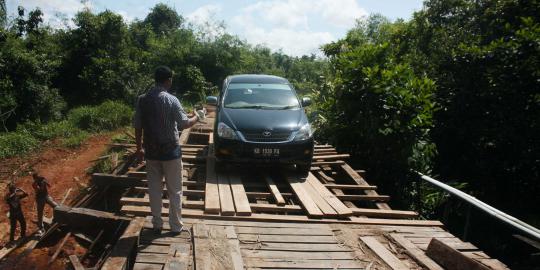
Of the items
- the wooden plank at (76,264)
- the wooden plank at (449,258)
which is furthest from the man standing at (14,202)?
the wooden plank at (449,258)

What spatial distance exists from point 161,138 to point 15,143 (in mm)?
12950

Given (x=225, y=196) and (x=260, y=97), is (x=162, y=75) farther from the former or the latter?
(x=260, y=97)

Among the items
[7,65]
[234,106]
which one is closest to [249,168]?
[234,106]

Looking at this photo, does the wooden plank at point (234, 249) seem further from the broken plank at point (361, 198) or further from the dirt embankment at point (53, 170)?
the dirt embankment at point (53, 170)

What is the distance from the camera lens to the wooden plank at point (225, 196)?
5.36m

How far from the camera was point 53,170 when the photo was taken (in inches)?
505

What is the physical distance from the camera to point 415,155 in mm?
7918

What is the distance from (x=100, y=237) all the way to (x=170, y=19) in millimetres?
39476

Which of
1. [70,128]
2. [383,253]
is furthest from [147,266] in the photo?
[70,128]

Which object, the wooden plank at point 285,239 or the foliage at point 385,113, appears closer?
the wooden plank at point 285,239

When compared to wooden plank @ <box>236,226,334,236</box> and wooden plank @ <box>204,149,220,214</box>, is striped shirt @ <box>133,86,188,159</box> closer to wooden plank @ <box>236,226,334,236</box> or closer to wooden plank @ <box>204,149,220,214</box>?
wooden plank @ <box>204,149,220,214</box>

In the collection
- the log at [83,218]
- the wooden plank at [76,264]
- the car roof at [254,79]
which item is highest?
the car roof at [254,79]

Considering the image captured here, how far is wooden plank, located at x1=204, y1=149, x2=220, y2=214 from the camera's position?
540 cm

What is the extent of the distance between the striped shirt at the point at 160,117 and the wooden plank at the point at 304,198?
220cm
